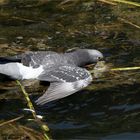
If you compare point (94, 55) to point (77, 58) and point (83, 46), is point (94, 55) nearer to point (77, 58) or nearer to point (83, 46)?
point (77, 58)

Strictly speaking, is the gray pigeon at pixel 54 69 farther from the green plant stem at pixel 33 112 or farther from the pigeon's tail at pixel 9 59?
the green plant stem at pixel 33 112

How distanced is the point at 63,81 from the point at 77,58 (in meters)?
0.92

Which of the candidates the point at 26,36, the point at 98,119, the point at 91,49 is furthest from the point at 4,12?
the point at 98,119

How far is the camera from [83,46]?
826cm

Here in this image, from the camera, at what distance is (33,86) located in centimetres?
711

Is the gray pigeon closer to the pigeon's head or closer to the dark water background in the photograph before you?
the pigeon's head

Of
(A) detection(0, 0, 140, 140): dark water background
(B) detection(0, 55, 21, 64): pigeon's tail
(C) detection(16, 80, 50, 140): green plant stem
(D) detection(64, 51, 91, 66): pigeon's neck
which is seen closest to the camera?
(C) detection(16, 80, 50, 140): green plant stem

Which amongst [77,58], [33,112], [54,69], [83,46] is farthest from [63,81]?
[83,46]

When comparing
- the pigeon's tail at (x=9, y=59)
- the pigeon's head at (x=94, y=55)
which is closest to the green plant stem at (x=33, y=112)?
the pigeon's tail at (x=9, y=59)

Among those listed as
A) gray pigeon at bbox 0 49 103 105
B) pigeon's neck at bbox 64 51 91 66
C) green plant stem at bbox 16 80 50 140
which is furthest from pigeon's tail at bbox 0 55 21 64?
pigeon's neck at bbox 64 51 91 66

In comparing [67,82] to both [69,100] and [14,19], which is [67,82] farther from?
[14,19]

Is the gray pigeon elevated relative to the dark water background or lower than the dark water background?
elevated

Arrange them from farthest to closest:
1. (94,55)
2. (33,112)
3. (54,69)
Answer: (94,55) → (54,69) → (33,112)

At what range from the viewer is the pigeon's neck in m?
7.60
